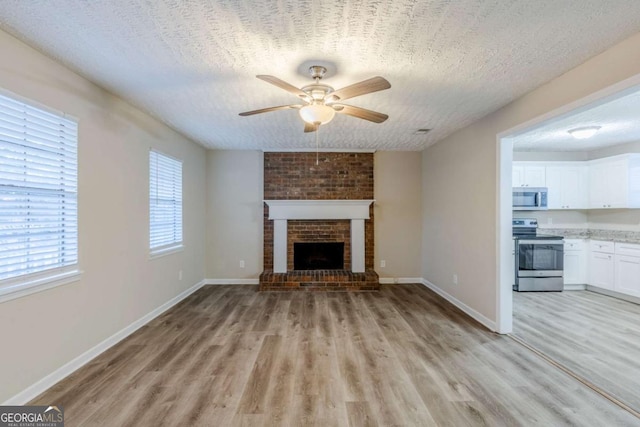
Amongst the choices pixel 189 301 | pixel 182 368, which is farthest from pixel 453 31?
pixel 189 301

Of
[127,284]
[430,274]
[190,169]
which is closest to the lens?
[127,284]

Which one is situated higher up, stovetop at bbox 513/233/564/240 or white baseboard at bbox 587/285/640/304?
stovetop at bbox 513/233/564/240

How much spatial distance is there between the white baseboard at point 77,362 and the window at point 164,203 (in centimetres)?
78

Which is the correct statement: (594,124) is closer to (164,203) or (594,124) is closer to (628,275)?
(628,275)

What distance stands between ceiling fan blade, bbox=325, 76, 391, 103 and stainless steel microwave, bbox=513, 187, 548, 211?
422 cm

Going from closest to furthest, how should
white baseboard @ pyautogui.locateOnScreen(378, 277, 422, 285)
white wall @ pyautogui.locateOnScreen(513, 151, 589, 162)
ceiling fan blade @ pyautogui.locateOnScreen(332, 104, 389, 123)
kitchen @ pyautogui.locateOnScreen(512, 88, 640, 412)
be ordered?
ceiling fan blade @ pyautogui.locateOnScreen(332, 104, 389, 123), kitchen @ pyautogui.locateOnScreen(512, 88, 640, 412), white wall @ pyautogui.locateOnScreen(513, 151, 589, 162), white baseboard @ pyautogui.locateOnScreen(378, 277, 422, 285)

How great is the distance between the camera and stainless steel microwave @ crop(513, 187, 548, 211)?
16.1 feet

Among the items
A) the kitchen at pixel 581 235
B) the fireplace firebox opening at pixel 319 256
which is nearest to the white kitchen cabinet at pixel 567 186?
the kitchen at pixel 581 235

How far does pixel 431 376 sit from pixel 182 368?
2.10 m

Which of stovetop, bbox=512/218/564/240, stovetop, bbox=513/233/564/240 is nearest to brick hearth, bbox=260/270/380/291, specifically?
stovetop, bbox=513/233/564/240

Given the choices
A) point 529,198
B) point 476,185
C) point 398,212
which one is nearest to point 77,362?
point 476,185

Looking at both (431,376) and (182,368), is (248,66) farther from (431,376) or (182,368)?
(431,376)

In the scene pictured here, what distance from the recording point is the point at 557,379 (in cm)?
226

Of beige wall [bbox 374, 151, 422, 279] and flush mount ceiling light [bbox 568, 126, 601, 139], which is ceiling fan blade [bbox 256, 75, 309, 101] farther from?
flush mount ceiling light [bbox 568, 126, 601, 139]
